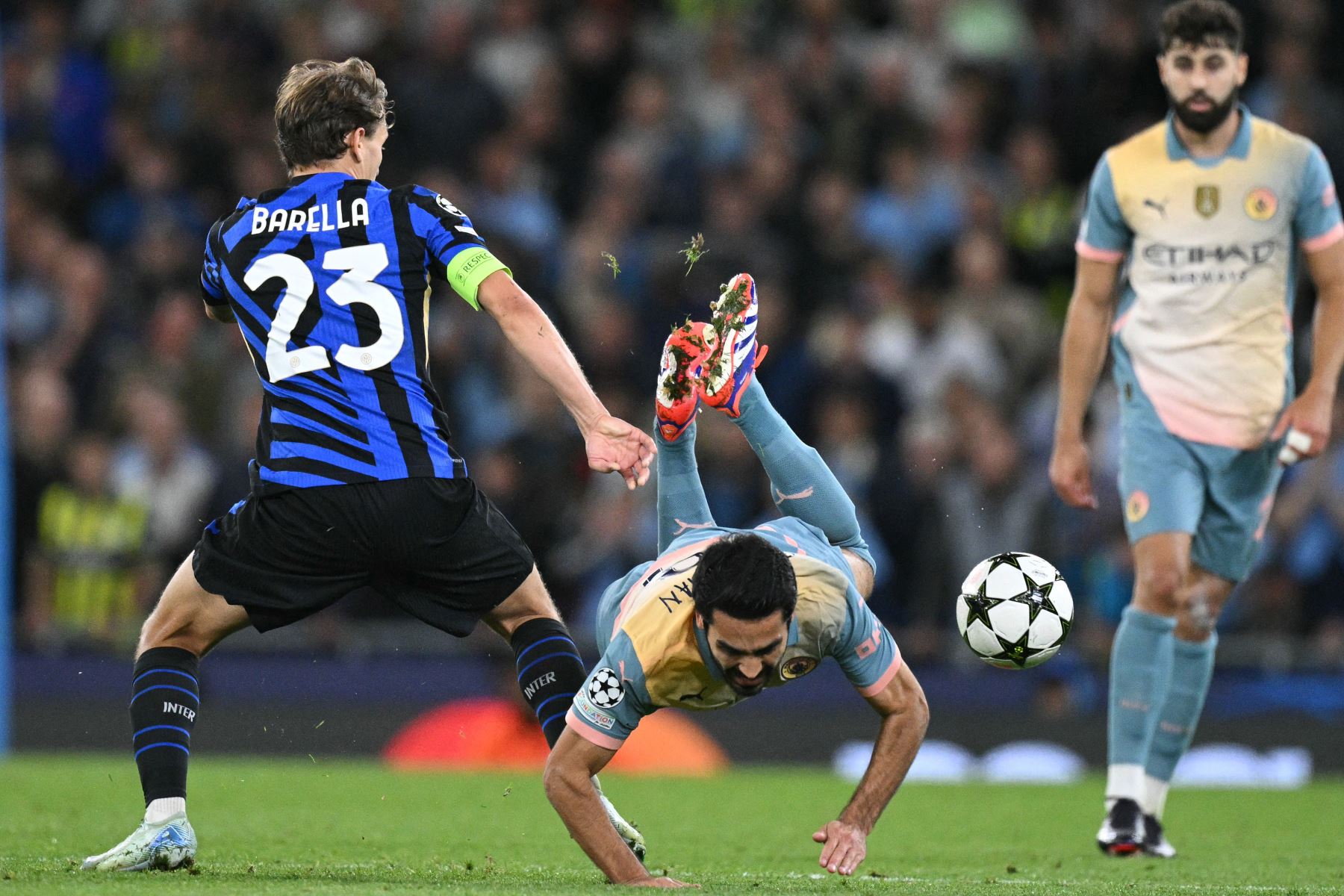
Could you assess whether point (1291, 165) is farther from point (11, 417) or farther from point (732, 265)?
point (11, 417)

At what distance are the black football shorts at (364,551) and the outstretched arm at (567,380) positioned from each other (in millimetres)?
524

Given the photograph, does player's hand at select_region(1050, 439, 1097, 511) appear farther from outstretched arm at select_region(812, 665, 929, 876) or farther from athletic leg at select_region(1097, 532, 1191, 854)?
outstretched arm at select_region(812, 665, 929, 876)

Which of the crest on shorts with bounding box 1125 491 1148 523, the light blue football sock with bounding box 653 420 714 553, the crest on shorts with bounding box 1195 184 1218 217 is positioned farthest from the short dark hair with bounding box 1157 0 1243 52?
the light blue football sock with bounding box 653 420 714 553

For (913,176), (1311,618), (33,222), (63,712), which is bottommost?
(63,712)

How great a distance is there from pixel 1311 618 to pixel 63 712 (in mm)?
7291

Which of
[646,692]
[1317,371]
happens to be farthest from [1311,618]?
[646,692]

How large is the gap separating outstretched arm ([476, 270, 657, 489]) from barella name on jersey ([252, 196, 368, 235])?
446 millimetres

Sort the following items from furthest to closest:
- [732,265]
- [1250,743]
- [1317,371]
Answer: [732,265]
[1250,743]
[1317,371]

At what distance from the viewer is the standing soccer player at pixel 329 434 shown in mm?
5215

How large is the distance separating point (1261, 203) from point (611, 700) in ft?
10.5

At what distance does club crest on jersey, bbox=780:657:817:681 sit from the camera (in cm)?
518

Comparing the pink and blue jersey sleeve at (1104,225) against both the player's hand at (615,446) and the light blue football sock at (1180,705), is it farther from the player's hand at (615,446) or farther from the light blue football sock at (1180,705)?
the player's hand at (615,446)

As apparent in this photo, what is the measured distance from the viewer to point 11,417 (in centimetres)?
1252

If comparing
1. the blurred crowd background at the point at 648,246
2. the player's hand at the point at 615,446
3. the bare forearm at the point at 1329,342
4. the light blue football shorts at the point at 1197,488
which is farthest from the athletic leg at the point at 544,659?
the blurred crowd background at the point at 648,246
